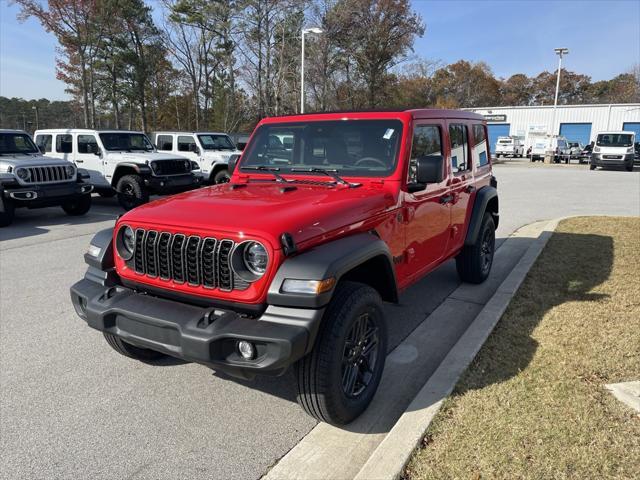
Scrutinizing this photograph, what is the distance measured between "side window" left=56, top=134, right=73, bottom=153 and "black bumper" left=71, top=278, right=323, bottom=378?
11.0 m

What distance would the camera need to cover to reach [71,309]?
16.0ft

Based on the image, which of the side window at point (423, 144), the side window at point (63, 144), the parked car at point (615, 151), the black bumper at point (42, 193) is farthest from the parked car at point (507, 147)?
the side window at point (423, 144)

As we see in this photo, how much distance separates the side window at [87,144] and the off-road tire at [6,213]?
3.09 metres

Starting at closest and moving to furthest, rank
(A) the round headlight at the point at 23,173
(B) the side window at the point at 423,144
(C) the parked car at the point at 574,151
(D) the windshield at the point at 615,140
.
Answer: (B) the side window at the point at 423,144 < (A) the round headlight at the point at 23,173 < (D) the windshield at the point at 615,140 < (C) the parked car at the point at 574,151

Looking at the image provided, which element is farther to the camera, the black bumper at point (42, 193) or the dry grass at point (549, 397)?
the black bumper at point (42, 193)

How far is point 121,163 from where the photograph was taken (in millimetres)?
11367

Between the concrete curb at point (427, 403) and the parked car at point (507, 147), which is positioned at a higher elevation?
the parked car at point (507, 147)

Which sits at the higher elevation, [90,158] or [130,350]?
[90,158]

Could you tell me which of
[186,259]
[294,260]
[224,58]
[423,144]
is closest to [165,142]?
[423,144]

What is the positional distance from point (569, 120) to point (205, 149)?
147ft

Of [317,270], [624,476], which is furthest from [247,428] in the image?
[624,476]

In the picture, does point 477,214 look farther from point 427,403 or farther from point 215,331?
point 215,331

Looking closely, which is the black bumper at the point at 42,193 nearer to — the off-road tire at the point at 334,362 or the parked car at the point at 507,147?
the off-road tire at the point at 334,362

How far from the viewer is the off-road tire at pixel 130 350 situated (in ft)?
11.4
